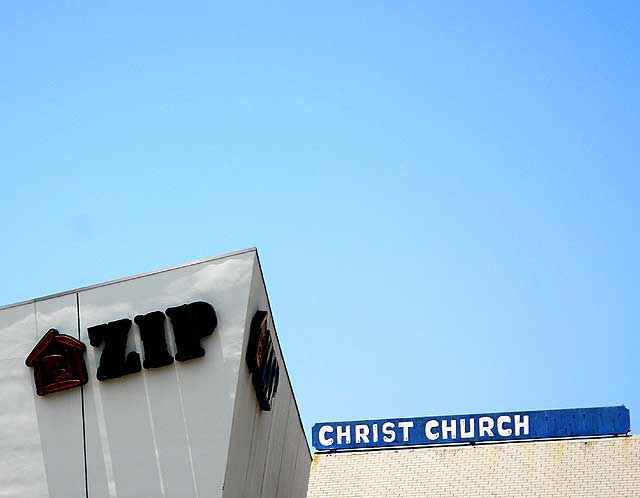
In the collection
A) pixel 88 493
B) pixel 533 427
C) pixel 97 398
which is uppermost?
pixel 533 427

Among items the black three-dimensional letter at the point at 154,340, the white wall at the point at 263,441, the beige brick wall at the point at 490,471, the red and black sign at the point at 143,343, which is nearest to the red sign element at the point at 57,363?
the red and black sign at the point at 143,343

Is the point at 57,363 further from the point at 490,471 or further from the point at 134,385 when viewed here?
the point at 490,471

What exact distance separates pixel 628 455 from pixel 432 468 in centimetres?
741

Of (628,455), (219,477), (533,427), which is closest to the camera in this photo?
(219,477)

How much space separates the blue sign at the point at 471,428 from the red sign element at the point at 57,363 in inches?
905

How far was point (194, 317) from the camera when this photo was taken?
86.1 feet

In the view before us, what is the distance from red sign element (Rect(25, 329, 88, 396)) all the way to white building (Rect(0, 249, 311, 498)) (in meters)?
0.03

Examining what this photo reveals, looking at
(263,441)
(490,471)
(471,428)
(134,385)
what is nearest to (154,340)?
(134,385)

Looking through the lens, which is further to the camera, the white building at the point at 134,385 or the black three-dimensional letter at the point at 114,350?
the black three-dimensional letter at the point at 114,350

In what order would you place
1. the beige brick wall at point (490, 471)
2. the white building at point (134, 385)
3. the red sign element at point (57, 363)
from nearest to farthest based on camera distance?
the white building at point (134, 385), the red sign element at point (57, 363), the beige brick wall at point (490, 471)

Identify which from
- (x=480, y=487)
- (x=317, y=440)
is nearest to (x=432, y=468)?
(x=480, y=487)

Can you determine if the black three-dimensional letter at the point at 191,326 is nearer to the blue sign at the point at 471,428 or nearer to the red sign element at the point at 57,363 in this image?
the red sign element at the point at 57,363

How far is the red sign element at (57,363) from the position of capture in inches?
1046

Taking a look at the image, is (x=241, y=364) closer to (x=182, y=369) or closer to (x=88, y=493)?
(x=182, y=369)
